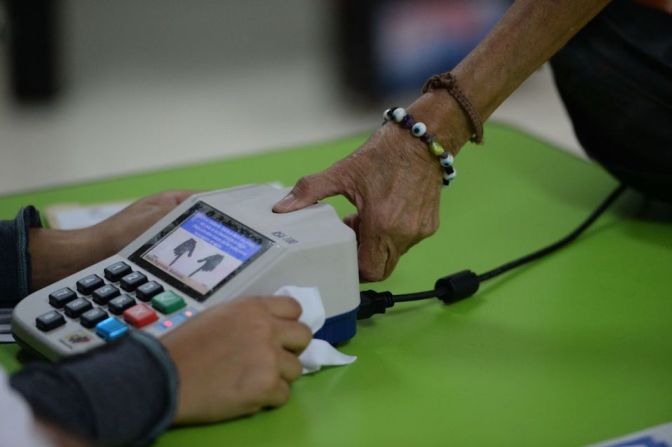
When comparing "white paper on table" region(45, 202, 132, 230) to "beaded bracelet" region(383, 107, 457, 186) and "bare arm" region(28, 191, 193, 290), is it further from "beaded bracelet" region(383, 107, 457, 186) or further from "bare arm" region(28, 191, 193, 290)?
"beaded bracelet" region(383, 107, 457, 186)

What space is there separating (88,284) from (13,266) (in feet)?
0.37

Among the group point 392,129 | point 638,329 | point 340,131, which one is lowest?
point 340,131

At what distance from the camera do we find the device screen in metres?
0.72

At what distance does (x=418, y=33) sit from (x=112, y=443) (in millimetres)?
1947

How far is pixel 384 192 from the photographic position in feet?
2.69

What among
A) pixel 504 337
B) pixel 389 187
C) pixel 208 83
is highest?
pixel 389 187

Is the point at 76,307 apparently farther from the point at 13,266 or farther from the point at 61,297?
the point at 13,266

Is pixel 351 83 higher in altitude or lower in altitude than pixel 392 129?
lower

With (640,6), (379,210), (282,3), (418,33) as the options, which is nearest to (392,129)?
(379,210)

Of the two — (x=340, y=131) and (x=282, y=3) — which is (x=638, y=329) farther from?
(x=282, y=3)

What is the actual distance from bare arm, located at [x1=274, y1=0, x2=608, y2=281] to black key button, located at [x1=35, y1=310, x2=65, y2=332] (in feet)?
0.62

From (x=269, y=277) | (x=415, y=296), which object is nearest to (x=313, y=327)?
(x=269, y=277)

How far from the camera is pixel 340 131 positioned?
2289mm

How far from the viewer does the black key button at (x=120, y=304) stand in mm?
707
